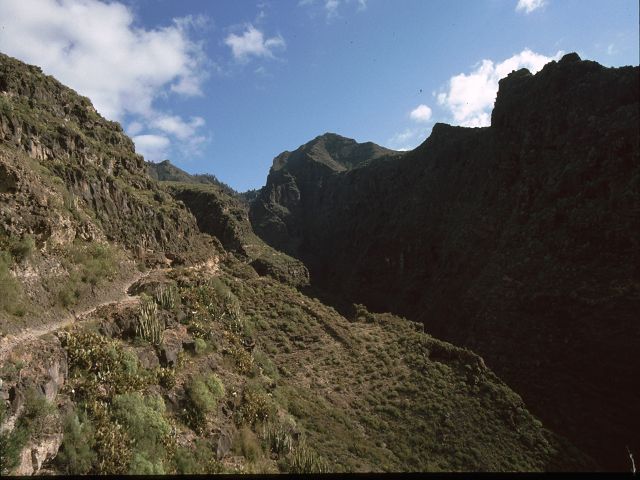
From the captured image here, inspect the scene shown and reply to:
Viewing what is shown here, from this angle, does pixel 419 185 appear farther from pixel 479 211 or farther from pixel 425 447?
pixel 425 447

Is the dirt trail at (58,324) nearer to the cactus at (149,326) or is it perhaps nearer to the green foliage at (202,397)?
the cactus at (149,326)

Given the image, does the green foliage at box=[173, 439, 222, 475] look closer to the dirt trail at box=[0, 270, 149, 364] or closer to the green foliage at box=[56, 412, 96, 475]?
the green foliage at box=[56, 412, 96, 475]

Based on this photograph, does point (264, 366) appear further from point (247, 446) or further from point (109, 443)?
point (109, 443)

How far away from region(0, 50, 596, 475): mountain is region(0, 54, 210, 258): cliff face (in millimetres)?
126

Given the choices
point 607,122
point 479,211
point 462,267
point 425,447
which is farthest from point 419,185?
point 425,447

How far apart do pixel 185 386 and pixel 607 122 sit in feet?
180

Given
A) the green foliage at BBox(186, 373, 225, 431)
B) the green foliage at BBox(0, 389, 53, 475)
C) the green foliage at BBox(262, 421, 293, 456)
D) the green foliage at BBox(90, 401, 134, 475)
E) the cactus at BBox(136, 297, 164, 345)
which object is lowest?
the green foliage at BBox(262, 421, 293, 456)

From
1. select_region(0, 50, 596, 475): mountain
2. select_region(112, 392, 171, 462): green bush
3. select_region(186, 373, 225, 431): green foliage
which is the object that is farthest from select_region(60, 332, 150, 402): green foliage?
select_region(186, 373, 225, 431): green foliage

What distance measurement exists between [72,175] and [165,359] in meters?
13.6

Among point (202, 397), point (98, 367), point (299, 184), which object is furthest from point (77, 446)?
point (299, 184)

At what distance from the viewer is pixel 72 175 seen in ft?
74.8

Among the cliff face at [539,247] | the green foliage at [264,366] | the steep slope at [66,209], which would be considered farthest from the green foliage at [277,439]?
the cliff face at [539,247]

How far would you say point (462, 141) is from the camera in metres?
79.9

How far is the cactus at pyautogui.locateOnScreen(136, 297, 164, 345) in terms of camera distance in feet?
49.9
